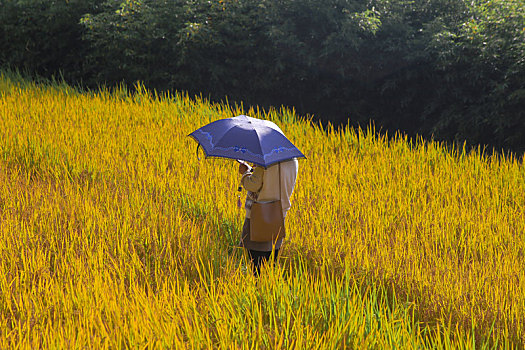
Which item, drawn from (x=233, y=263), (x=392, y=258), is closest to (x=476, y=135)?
(x=392, y=258)

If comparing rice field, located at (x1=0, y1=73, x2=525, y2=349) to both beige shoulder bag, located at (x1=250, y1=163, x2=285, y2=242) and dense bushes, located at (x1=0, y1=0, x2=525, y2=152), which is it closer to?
beige shoulder bag, located at (x1=250, y1=163, x2=285, y2=242)

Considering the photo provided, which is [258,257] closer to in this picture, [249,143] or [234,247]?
[234,247]

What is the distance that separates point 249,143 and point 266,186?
0.85 feet

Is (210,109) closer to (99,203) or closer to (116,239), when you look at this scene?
(99,203)

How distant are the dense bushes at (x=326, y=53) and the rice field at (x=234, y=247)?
2570 millimetres

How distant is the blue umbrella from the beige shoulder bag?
1.00 ft

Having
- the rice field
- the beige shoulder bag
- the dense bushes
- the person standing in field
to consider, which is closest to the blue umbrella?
the person standing in field

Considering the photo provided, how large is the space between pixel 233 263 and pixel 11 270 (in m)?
1.29

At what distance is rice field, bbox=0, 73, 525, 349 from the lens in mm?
2691

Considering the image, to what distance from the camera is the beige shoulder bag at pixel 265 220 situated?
10.6 feet

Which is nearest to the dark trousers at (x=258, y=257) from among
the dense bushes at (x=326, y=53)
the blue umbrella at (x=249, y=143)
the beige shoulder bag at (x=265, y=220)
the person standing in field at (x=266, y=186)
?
the person standing in field at (x=266, y=186)

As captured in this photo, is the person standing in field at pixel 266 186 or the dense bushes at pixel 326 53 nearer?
the person standing in field at pixel 266 186

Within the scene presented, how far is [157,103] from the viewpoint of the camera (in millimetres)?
7688

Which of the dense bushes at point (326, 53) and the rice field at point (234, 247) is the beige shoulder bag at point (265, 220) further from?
the dense bushes at point (326, 53)
